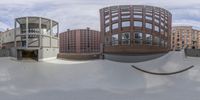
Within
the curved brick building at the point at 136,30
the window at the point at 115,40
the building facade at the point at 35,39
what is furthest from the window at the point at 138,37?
the building facade at the point at 35,39

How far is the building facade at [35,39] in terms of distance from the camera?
2160mm

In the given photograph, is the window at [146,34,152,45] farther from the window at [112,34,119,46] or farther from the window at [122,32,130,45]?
the window at [112,34,119,46]

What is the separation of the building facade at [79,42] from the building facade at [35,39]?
0.13 m

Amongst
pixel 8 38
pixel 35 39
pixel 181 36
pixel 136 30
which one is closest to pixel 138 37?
pixel 136 30

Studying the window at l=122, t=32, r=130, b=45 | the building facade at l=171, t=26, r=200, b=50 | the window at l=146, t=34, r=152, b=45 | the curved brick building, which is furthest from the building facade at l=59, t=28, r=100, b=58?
the building facade at l=171, t=26, r=200, b=50

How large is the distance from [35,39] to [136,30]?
4.24 ft

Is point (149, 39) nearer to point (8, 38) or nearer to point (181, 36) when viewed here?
point (181, 36)

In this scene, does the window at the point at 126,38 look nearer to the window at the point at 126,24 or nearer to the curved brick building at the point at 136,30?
the curved brick building at the point at 136,30

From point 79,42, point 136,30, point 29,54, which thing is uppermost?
point 136,30

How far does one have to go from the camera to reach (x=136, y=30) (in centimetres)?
219

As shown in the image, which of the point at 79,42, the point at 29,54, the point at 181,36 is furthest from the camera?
the point at 181,36

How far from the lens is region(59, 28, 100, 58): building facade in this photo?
7.28 feet

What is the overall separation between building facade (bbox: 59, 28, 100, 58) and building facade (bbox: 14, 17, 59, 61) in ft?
0.43

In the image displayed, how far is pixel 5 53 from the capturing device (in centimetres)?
261
